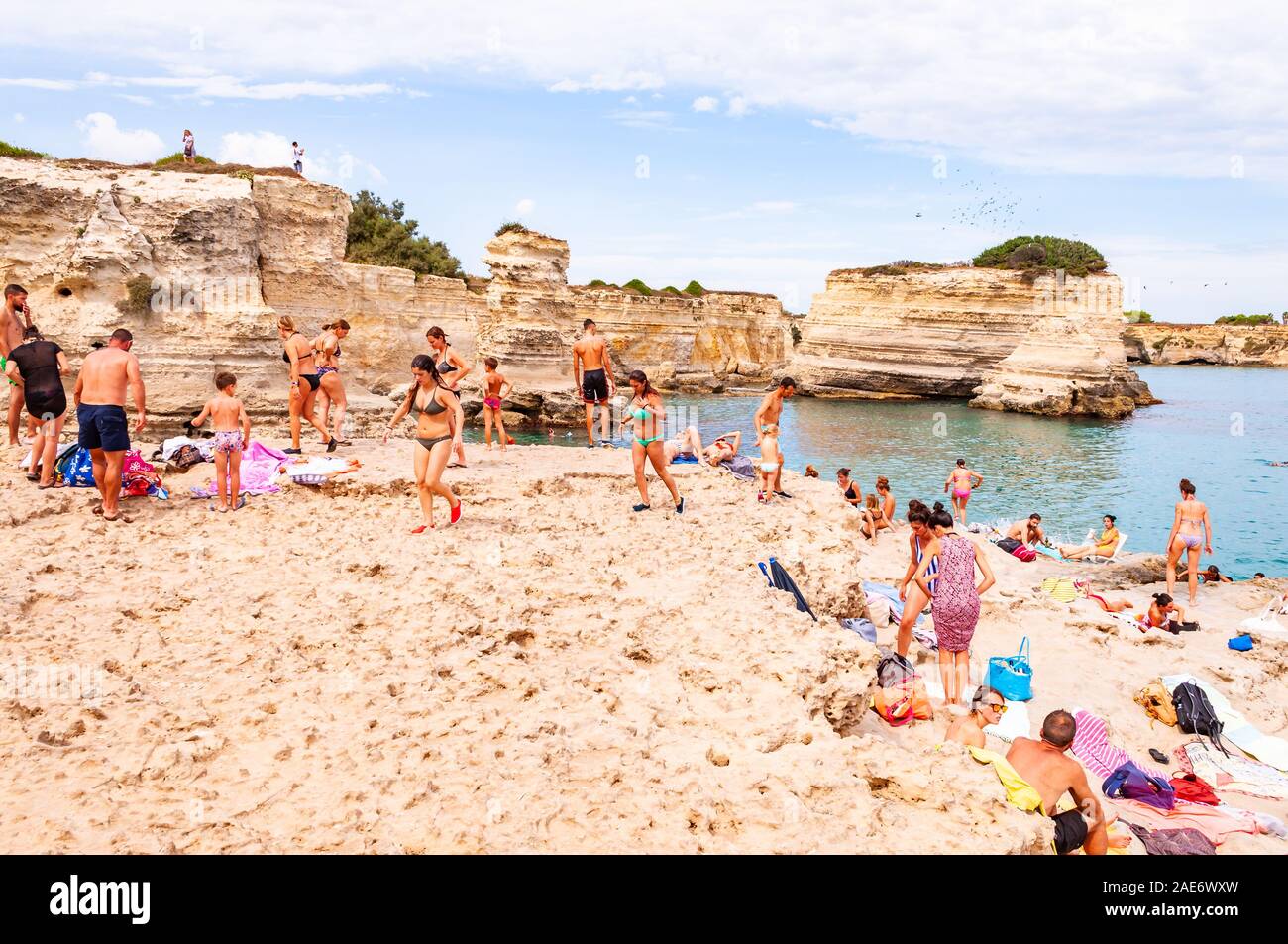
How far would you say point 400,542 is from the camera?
21.9 ft

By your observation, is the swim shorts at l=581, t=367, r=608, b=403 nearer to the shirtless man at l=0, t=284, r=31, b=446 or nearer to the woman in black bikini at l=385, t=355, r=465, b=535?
the woman in black bikini at l=385, t=355, r=465, b=535

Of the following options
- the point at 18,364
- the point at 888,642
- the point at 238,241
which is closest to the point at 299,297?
the point at 238,241

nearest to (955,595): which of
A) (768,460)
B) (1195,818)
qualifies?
(1195,818)

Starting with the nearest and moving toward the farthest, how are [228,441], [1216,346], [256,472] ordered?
1. [228,441]
2. [256,472]
3. [1216,346]

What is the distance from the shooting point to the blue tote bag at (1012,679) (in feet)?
23.4

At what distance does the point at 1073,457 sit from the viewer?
28.3 metres

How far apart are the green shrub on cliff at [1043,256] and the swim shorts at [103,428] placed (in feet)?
154

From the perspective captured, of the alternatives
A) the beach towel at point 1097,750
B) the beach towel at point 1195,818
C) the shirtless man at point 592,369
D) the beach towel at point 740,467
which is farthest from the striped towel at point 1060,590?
the shirtless man at point 592,369

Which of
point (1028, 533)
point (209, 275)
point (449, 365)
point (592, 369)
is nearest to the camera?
point (449, 365)

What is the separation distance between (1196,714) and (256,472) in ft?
32.2

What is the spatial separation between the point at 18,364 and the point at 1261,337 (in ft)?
396

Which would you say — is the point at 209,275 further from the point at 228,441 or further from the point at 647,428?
the point at 647,428

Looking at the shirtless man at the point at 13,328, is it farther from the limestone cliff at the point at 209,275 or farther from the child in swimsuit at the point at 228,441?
the limestone cliff at the point at 209,275
